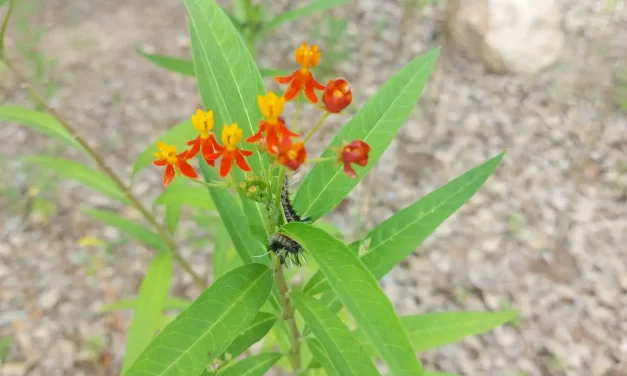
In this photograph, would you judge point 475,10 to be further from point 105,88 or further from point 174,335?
point 174,335

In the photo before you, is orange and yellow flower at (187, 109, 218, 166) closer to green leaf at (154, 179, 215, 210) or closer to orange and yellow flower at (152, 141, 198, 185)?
orange and yellow flower at (152, 141, 198, 185)

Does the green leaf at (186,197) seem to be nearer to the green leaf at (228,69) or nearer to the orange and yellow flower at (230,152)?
the green leaf at (228,69)

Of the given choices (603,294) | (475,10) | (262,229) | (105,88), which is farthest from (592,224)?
(105,88)

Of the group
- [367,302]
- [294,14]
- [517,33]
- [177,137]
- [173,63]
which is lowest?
[367,302]

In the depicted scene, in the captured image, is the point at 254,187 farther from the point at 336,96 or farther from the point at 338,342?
the point at 338,342

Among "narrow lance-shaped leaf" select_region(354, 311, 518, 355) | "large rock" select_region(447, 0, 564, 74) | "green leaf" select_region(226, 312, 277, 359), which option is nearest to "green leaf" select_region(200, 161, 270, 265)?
"green leaf" select_region(226, 312, 277, 359)

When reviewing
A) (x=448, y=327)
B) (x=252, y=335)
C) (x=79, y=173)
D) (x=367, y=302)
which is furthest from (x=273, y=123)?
(x=79, y=173)
